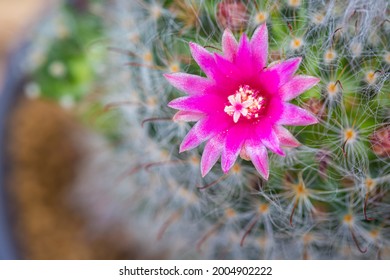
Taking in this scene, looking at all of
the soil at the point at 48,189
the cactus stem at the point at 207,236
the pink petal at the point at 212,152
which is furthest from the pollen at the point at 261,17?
the soil at the point at 48,189

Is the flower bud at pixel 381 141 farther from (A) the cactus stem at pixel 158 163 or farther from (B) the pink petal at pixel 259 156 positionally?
(A) the cactus stem at pixel 158 163

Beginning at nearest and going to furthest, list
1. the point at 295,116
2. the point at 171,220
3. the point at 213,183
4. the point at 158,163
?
the point at 295,116
the point at 213,183
the point at 158,163
the point at 171,220

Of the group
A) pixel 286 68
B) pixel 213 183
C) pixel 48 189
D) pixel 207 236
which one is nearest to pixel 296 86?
pixel 286 68

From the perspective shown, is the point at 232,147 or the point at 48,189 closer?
the point at 232,147

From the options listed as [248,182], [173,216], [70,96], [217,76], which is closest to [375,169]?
[248,182]

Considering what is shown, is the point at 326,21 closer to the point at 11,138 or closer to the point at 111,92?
the point at 111,92

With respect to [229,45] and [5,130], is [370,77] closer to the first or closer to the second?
[229,45]

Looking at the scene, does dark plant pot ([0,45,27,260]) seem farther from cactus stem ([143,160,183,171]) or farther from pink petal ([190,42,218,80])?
pink petal ([190,42,218,80])
